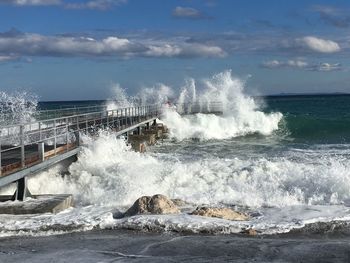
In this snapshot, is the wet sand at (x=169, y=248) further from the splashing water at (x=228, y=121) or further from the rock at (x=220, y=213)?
the splashing water at (x=228, y=121)

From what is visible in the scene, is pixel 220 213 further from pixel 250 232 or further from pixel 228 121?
pixel 228 121

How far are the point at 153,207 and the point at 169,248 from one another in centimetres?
248

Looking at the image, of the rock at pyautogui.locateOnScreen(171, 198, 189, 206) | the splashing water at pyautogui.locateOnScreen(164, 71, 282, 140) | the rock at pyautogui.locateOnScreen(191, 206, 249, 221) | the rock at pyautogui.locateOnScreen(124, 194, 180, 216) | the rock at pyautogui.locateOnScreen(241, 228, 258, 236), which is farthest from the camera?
the splashing water at pyautogui.locateOnScreen(164, 71, 282, 140)

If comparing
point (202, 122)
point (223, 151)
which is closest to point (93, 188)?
point (223, 151)

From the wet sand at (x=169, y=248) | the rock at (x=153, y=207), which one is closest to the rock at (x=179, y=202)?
the rock at (x=153, y=207)

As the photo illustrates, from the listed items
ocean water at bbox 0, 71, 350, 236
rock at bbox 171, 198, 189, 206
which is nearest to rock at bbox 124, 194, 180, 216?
ocean water at bbox 0, 71, 350, 236

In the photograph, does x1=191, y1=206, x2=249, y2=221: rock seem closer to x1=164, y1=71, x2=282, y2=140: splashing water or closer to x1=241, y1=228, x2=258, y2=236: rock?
x1=241, y1=228, x2=258, y2=236: rock

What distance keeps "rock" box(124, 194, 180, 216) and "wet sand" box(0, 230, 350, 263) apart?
130 centimetres

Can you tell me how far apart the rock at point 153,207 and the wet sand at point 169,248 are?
130 cm

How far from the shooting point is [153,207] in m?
11.5

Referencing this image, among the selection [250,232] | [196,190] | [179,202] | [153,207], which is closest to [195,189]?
[196,190]

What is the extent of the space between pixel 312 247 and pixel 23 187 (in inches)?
267

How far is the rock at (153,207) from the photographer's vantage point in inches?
450

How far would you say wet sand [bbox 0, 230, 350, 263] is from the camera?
8461 millimetres
